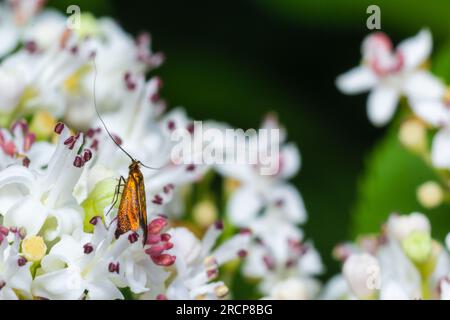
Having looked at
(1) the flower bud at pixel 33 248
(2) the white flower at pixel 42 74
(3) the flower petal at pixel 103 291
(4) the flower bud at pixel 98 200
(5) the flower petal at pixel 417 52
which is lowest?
(3) the flower petal at pixel 103 291

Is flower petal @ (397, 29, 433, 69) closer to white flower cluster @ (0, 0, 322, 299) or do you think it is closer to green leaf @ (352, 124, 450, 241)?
green leaf @ (352, 124, 450, 241)

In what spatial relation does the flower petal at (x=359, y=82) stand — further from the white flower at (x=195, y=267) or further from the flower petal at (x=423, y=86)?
the white flower at (x=195, y=267)

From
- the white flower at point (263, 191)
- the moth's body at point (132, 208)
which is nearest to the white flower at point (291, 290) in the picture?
the white flower at point (263, 191)

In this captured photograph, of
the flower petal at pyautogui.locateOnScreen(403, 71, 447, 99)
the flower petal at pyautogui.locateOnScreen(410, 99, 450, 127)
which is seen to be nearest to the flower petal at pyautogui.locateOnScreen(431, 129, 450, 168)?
the flower petal at pyautogui.locateOnScreen(410, 99, 450, 127)

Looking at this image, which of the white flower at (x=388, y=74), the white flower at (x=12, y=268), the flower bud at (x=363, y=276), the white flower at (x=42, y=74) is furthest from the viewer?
the white flower at (x=388, y=74)

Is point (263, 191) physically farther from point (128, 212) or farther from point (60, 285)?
point (60, 285)
